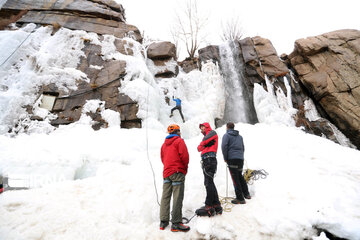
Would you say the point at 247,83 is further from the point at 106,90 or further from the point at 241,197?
the point at 241,197

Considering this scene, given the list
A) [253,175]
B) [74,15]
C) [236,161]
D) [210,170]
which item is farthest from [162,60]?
[210,170]

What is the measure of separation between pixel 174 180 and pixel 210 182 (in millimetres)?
773

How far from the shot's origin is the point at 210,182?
3131 millimetres

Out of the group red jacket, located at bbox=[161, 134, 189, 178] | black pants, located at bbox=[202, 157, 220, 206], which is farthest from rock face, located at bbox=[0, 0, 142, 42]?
black pants, located at bbox=[202, 157, 220, 206]

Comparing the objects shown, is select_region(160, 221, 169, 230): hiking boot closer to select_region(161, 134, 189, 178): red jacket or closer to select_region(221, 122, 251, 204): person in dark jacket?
select_region(161, 134, 189, 178): red jacket

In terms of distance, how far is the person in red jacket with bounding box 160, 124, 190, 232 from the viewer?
2.63 m

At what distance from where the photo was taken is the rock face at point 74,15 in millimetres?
9430

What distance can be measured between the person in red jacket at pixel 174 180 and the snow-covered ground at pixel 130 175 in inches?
7.4

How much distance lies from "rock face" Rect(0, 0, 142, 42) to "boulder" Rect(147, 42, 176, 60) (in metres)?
1.07

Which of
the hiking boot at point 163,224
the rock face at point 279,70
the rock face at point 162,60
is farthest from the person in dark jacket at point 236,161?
the rock face at point 162,60

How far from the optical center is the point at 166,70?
11.4 meters

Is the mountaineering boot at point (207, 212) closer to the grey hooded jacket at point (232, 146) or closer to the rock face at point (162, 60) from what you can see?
the grey hooded jacket at point (232, 146)

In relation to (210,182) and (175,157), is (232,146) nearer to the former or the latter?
(210,182)

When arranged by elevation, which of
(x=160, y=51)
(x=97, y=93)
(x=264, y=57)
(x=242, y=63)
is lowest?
(x=97, y=93)
